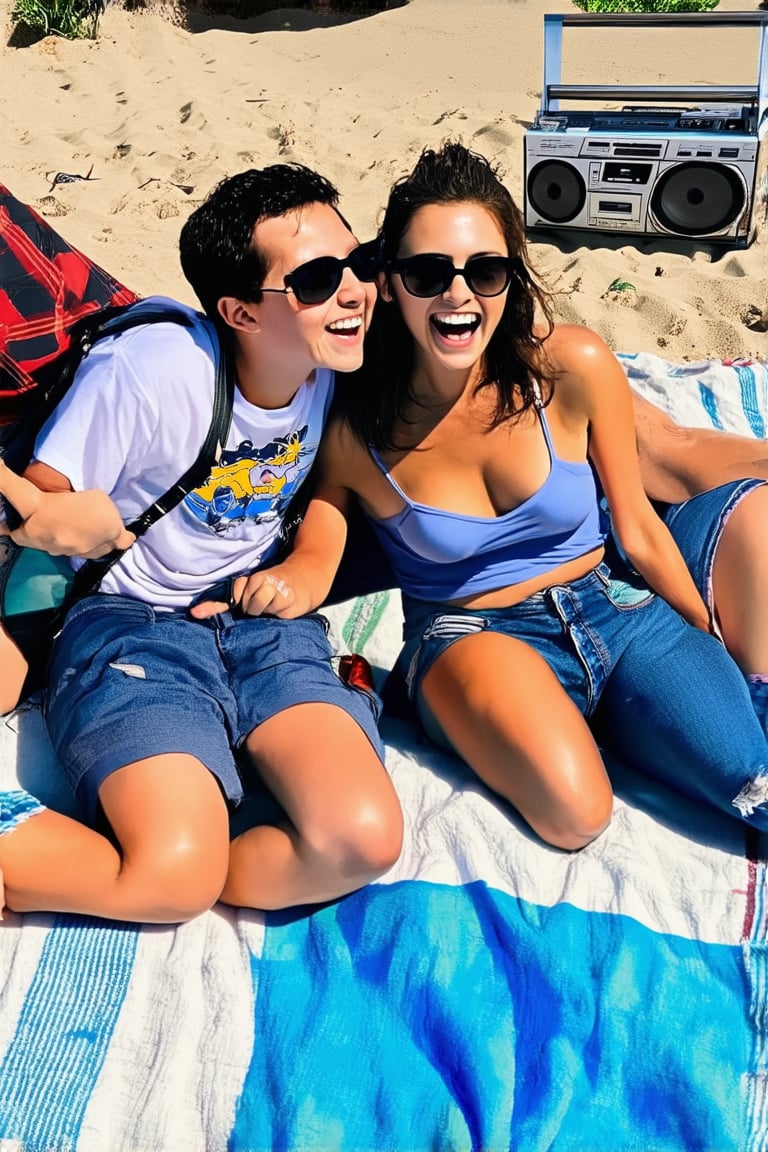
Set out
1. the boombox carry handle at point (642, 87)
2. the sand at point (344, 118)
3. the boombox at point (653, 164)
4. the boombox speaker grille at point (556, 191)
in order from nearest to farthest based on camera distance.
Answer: the boombox carry handle at point (642, 87), the sand at point (344, 118), the boombox at point (653, 164), the boombox speaker grille at point (556, 191)

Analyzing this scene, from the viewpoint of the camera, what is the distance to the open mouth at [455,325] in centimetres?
173

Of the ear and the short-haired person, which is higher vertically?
the ear

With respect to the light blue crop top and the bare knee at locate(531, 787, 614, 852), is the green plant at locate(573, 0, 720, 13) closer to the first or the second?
the light blue crop top

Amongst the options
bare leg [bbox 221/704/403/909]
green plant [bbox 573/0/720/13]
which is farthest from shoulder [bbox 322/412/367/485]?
green plant [bbox 573/0/720/13]

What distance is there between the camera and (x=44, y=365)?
1.92m

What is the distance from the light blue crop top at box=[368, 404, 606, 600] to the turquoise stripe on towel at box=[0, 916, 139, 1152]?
779mm

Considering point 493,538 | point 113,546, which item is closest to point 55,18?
point 113,546

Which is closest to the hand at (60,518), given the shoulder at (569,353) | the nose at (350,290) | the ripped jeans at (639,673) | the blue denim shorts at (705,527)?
the nose at (350,290)

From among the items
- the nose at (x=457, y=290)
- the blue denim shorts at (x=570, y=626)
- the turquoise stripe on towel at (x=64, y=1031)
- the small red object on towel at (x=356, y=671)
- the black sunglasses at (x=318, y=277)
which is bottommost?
the turquoise stripe on towel at (x=64, y=1031)

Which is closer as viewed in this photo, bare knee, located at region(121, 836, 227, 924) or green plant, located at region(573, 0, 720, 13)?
bare knee, located at region(121, 836, 227, 924)

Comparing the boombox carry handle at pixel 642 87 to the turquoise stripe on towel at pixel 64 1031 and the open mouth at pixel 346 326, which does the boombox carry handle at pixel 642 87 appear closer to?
the open mouth at pixel 346 326

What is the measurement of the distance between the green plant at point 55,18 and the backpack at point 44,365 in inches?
212

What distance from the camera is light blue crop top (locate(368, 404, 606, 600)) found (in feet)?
6.15

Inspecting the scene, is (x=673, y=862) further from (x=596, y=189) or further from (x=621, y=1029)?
(x=596, y=189)
